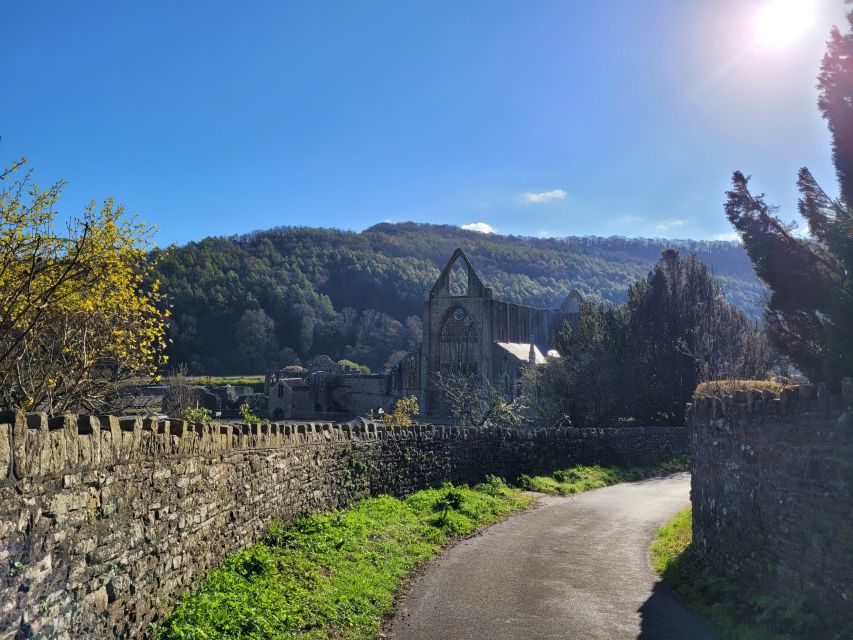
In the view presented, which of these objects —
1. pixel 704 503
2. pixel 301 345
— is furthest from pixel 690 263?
pixel 301 345

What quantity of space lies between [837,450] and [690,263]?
3953 centimetres

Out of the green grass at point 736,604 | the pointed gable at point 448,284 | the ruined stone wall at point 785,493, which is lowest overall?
the green grass at point 736,604

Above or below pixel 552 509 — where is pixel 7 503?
above

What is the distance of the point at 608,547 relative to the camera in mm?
15141

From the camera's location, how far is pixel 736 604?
9711 millimetres

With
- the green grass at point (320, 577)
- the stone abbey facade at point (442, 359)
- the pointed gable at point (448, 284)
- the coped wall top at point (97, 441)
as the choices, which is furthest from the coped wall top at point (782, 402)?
the pointed gable at point (448, 284)

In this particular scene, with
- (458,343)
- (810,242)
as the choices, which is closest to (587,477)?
(810,242)

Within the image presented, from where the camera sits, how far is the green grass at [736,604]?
25.8 ft

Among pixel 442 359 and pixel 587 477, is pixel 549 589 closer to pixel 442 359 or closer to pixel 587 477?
pixel 587 477

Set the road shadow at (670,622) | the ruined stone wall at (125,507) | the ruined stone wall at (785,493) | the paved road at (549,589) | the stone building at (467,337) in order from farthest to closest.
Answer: the stone building at (467,337), the paved road at (549,589), the road shadow at (670,622), the ruined stone wall at (785,493), the ruined stone wall at (125,507)

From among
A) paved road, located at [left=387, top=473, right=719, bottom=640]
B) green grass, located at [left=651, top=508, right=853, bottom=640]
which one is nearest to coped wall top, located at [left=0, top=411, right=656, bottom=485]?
paved road, located at [left=387, top=473, right=719, bottom=640]

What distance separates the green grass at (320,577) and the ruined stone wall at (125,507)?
30 cm

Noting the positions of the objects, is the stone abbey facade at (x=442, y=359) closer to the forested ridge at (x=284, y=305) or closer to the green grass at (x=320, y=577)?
the forested ridge at (x=284, y=305)

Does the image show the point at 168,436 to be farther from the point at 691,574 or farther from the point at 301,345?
the point at 301,345
